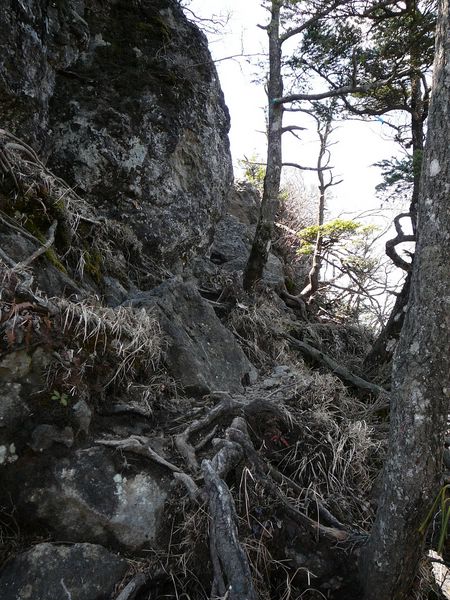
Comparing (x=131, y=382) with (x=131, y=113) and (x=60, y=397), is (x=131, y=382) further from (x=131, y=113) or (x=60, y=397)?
(x=131, y=113)

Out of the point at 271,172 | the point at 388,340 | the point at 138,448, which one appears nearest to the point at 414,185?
the point at 388,340

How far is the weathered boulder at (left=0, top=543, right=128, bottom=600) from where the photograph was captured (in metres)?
2.00

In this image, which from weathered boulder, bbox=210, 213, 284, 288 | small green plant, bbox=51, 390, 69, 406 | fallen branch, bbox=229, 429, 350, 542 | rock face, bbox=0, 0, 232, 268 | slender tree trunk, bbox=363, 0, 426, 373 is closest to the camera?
fallen branch, bbox=229, 429, 350, 542

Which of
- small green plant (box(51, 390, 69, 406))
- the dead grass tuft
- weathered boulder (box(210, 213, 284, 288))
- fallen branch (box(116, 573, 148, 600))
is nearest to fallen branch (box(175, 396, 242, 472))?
fallen branch (box(116, 573, 148, 600))

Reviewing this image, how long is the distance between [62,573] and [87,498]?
0.35 metres

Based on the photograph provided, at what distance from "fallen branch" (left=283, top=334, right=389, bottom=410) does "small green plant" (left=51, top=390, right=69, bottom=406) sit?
10.6 feet

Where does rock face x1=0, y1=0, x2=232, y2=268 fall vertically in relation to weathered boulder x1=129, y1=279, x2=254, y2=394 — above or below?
above

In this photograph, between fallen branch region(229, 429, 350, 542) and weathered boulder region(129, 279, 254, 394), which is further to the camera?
weathered boulder region(129, 279, 254, 394)

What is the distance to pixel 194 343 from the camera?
400 centimetres

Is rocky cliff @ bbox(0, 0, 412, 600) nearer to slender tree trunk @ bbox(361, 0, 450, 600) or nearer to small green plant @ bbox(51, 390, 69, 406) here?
small green plant @ bbox(51, 390, 69, 406)

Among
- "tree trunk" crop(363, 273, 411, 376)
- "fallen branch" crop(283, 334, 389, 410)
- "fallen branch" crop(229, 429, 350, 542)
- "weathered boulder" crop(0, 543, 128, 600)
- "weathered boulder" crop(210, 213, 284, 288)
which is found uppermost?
"weathered boulder" crop(210, 213, 284, 288)

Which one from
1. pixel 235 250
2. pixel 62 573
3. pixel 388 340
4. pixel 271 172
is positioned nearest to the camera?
pixel 62 573

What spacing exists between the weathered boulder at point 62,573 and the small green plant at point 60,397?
0.71 m

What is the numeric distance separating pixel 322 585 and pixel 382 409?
8.50 feet
